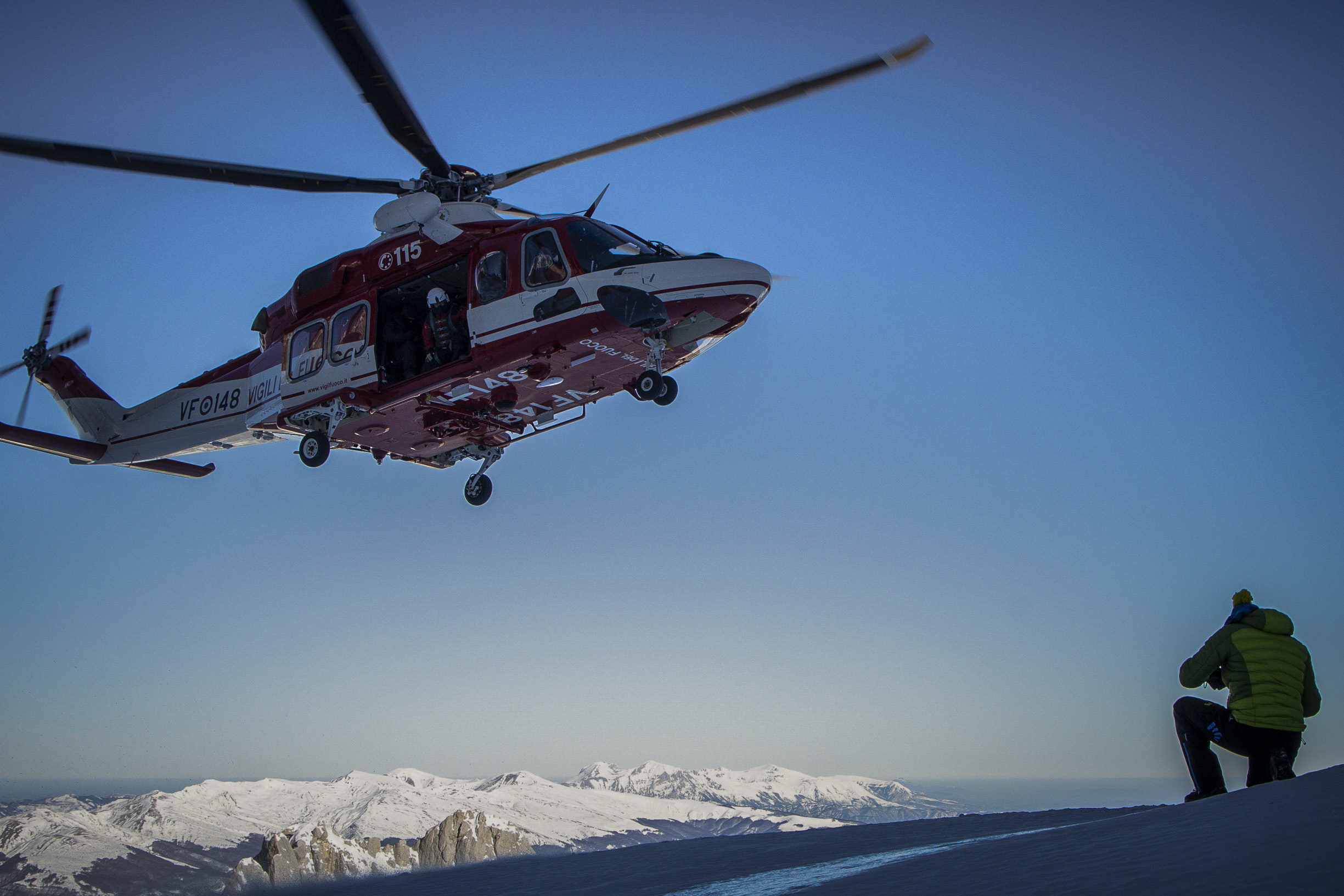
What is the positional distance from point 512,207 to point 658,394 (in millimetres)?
4785

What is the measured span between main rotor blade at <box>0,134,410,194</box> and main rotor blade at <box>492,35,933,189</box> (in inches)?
139

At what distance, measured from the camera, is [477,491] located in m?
16.9

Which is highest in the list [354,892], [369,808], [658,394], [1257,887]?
[658,394]

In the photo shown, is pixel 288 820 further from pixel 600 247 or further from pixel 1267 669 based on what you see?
pixel 1267 669

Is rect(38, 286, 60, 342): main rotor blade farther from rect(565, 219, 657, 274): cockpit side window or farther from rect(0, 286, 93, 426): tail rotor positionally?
rect(565, 219, 657, 274): cockpit side window

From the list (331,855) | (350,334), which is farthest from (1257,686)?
(331,855)

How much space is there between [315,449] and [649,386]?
20.6 feet

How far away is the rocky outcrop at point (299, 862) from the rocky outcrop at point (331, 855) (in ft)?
0.06

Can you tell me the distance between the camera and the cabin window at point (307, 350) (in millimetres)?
15531

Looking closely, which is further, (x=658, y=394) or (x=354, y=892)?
(x=658, y=394)

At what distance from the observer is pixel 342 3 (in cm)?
1059

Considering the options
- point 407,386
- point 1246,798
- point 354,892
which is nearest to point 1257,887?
point 1246,798

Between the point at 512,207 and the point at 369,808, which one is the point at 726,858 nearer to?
the point at 512,207

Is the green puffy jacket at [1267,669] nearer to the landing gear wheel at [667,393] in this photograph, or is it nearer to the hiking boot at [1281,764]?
the hiking boot at [1281,764]
